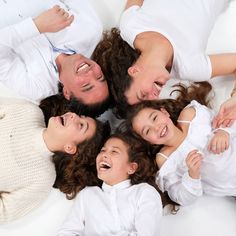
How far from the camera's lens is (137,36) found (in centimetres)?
179

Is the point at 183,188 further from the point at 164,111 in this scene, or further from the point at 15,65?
the point at 15,65

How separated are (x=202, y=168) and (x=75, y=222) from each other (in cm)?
50

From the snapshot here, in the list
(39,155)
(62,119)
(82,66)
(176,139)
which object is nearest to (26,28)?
(82,66)

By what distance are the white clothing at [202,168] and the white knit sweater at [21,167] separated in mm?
431

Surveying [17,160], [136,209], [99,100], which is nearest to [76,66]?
[99,100]

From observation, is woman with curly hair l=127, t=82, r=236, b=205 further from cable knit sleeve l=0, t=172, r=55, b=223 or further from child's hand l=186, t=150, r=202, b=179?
cable knit sleeve l=0, t=172, r=55, b=223

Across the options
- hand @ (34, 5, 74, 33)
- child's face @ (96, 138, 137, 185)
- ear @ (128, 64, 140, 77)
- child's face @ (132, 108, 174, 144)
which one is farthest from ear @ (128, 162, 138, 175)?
hand @ (34, 5, 74, 33)

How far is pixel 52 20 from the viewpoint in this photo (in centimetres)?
172

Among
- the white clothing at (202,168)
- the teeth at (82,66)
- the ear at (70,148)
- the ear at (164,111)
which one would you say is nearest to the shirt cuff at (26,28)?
the teeth at (82,66)

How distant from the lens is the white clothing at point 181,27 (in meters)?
1.76

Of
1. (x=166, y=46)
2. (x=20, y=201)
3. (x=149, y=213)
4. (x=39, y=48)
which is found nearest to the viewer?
(x=149, y=213)

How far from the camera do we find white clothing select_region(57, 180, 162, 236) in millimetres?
1552

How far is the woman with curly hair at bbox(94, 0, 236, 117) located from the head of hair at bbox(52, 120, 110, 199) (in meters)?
0.17

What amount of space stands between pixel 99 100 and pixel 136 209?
44 centimetres
